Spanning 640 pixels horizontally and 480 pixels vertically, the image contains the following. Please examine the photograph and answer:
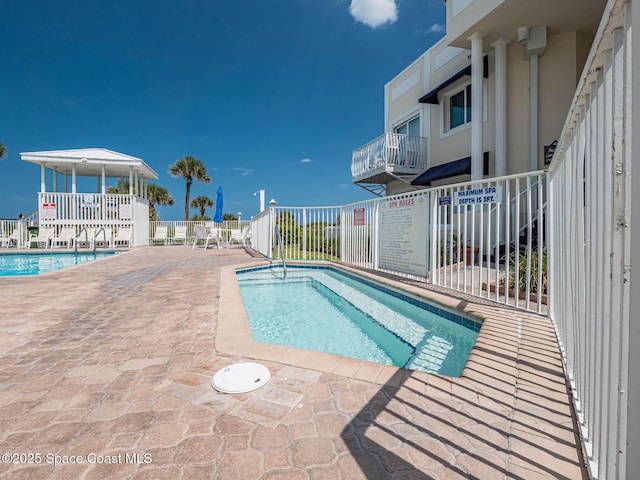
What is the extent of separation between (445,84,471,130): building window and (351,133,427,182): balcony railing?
1.08 metres

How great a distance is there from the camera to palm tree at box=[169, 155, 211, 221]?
2733cm

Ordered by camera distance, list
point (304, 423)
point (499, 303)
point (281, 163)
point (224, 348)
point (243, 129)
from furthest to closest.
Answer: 1. point (281, 163)
2. point (243, 129)
3. point (499, 303)
4. point (224, 348)
5. point (304, 423)

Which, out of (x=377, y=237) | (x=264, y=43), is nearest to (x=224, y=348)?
(x=377, y=237)

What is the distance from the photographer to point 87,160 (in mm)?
13453

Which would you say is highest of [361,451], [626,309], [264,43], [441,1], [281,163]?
[264,43]

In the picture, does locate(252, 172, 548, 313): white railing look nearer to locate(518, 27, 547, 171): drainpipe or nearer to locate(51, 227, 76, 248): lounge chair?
locate(518, 27, 547, 171): drainpipe

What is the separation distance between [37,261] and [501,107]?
1546 centimetres

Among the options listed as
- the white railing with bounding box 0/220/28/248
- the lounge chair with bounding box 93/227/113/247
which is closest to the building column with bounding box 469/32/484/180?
the lounge chair with bounding box 93/227/113/247

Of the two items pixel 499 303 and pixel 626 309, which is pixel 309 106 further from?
pixel 626 309

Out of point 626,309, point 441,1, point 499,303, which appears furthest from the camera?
point 441,1

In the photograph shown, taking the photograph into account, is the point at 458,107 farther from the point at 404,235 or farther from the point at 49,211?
the point at 49,211

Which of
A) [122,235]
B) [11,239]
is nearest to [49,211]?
[11,239]

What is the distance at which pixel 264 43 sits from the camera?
2323 cm

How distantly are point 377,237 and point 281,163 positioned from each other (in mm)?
43138
